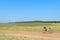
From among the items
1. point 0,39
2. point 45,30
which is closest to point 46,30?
point 45,30

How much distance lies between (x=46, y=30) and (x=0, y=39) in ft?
42.0

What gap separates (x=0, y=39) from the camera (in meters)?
16.5

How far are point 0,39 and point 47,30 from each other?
12.6 metres

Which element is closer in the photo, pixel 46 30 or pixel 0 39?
pixel 0 39

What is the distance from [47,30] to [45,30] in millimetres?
293

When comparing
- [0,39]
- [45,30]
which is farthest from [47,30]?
[0,39]

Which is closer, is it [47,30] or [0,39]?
[0,39]

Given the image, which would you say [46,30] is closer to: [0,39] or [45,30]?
[45,30]

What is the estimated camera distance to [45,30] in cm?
2825

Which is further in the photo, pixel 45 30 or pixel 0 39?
pixel 45 30

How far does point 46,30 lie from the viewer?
28406 millimetres

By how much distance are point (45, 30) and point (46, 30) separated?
0.22 metres

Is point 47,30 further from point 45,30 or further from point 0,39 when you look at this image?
point 0,39
